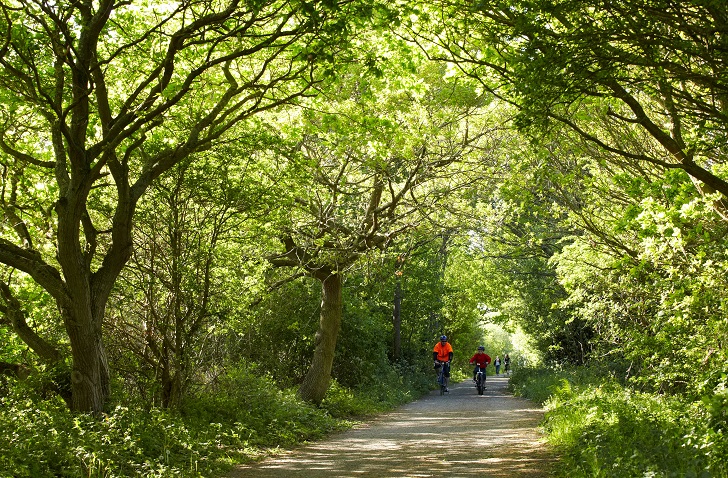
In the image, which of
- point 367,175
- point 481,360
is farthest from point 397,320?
point 367,175

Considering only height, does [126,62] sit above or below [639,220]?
above

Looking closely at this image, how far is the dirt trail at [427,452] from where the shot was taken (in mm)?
9391

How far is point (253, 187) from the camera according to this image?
1231 centimetres

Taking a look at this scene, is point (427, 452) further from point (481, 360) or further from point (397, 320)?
point (397, 320)

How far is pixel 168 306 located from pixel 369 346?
1426cm

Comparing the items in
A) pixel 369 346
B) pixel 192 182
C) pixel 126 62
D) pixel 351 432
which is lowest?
pixel 351 432

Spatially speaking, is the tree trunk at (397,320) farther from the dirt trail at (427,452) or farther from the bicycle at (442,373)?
the dirt trail at (427,452)

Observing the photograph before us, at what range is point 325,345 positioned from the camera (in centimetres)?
1914

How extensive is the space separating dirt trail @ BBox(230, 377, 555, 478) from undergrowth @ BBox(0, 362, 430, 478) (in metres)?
0.61

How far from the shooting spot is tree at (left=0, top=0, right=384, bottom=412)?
9.41 meters

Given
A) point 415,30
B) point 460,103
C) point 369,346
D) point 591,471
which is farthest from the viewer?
point 369,346

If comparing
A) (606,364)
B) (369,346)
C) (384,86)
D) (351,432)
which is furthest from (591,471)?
Result: (369,346)

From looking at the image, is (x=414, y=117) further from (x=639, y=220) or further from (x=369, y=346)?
(x=369, y=346)

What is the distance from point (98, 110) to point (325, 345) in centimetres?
991
